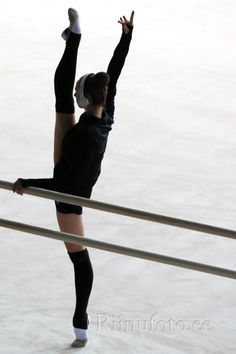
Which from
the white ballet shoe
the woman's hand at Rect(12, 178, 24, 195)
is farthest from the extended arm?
the white ballet shoe

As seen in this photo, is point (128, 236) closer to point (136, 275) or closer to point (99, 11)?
point (136, 275)

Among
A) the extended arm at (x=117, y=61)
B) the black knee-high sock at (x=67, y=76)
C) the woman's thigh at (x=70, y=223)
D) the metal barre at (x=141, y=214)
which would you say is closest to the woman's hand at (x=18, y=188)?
the metal barre at (x=141, y=214)

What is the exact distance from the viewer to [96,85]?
13.4 ft

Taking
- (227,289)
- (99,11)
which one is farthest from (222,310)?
(99,11)

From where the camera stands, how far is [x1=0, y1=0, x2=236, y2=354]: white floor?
5.01 meters

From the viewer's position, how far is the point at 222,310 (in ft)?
17.3

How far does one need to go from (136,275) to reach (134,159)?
2.13 meters

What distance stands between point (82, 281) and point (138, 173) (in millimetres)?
2867

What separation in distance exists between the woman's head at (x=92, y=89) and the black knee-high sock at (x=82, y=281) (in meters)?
0.73

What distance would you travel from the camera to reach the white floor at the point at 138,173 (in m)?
5.01

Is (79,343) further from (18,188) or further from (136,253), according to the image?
(136,253)

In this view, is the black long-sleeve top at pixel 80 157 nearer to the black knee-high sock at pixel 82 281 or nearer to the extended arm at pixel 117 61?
the extended arm at pixel 117 61

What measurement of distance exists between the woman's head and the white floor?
1.27m

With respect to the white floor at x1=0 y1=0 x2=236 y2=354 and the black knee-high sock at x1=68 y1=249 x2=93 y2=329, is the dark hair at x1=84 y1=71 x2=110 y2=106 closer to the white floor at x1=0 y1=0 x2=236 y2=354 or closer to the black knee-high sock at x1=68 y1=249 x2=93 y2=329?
the black knee-high sock at x1=68 y1=249 x2=93 y2=329
